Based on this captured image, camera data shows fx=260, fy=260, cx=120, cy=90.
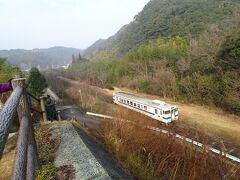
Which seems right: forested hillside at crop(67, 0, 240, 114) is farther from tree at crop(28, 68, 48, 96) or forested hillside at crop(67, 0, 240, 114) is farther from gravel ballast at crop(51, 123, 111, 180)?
gravel ballast at crop(51, 123, 111, 180)

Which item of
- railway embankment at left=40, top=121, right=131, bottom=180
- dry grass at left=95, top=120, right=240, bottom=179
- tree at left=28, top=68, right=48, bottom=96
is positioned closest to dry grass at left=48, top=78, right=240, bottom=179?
dry grass at left=95, top=120, right=240, bottom=179

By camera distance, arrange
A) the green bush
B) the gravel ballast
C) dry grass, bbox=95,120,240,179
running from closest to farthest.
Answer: the gravel ballast < dry grass, bbox=95,120,240,179 < the green bush

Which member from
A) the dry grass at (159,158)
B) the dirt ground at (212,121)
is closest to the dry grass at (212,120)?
the dirt ground at (212,121)

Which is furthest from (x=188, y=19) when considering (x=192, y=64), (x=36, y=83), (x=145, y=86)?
(x=36, y=83)

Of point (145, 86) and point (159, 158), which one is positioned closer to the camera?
point (159, 158)

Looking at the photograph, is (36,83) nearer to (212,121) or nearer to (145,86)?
(145,86)

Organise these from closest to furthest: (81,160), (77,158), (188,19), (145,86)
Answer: (81,160) → (77,158) → (145,86) → (188,19)

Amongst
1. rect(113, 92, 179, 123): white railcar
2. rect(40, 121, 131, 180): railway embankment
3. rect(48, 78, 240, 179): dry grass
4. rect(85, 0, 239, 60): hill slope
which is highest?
rect(85, 0, 239, 60): hill slope

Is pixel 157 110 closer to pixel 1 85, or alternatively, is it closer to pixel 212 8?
pixel 1 85

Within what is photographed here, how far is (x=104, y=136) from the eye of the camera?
26.4 ft

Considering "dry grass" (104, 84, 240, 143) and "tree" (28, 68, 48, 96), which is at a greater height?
"tree" (28, 68, 48, 96)

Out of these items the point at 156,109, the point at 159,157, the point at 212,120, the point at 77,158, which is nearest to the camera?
the point at 77,158

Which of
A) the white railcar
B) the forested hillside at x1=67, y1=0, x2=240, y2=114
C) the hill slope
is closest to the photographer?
the white railcar

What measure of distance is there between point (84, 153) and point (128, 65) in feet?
143
